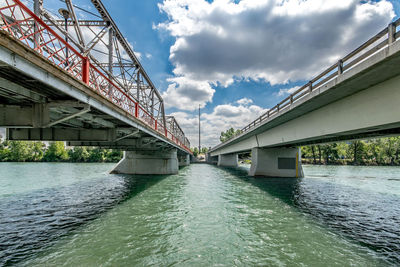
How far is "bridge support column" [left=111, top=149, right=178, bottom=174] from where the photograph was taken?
30.7 m

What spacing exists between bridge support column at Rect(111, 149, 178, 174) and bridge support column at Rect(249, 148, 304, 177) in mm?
14277

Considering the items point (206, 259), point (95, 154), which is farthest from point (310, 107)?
point (95, 154)

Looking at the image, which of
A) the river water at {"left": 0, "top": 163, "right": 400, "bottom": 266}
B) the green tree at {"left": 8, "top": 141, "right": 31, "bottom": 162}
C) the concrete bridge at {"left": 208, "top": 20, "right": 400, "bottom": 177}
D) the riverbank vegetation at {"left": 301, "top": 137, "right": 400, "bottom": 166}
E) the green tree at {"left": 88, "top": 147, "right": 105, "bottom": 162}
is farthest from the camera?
the green tree at {"left": 88, "top": 147, "right": 105, "bottom": 162}

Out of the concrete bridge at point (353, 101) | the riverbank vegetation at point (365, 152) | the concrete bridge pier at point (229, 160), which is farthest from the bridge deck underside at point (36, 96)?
the riverbank vegetation at point (365, 152)

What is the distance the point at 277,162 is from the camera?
27.8 metres

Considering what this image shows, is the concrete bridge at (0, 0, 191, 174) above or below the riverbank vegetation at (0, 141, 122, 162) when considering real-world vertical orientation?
above

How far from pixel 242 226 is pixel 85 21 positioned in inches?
708

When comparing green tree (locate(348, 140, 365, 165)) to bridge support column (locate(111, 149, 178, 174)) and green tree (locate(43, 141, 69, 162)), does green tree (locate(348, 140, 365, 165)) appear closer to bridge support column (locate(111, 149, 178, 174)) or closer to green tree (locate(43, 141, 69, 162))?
bridge support column (locate(111, 149, 178, 174))

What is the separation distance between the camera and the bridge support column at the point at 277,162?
90.3 ft

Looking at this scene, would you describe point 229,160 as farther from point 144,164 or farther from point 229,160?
point 144,164

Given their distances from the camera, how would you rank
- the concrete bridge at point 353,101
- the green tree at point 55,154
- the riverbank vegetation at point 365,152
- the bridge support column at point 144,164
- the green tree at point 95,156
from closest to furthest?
the concrete bridge at point 353,101 < the bridge support column at point 144,164 < the riverbank vegetation at point 365,152 < the green tree at point 55,154 < the green tree at point 95,156

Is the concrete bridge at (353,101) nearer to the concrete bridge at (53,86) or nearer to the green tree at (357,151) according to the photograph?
the concrete bridge at (53,86)

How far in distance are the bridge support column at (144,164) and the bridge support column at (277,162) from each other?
1428cm

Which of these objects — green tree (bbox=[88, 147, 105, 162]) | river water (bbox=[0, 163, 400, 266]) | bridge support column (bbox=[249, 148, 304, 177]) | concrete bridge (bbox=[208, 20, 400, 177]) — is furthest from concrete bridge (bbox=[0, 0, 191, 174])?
green tree (bbox=[88, 147, 105, 162])
